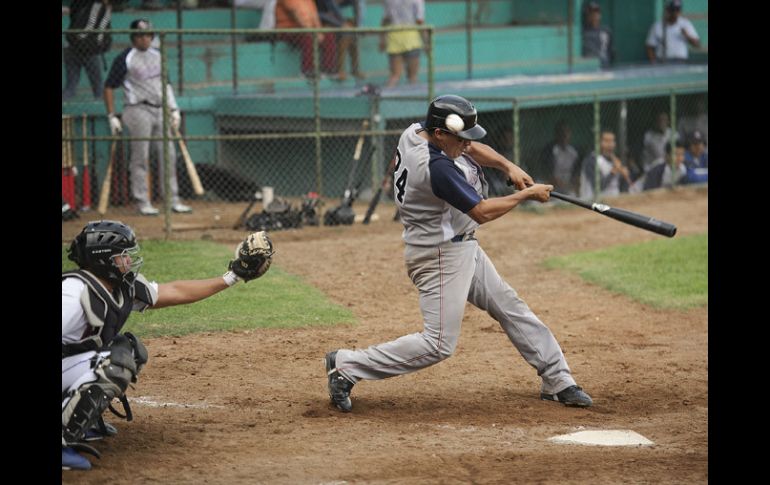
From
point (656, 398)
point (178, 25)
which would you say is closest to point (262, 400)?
point (656, 398)

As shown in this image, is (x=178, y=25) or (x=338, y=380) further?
(x=178, y=25)

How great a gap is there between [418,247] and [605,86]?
12943 mm

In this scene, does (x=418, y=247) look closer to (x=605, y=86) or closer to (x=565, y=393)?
(x=565, y=393)

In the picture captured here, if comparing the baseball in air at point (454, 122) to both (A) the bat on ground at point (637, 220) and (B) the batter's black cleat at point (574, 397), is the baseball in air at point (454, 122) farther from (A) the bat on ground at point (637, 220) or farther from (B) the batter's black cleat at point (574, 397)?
(B) the batter's black cleat at point (574, 397)

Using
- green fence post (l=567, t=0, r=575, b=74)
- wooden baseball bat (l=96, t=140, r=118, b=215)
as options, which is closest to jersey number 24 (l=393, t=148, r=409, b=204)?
wooden baseball bat (l=96, t=140, r=118, b=215)

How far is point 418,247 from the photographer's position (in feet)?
22.3

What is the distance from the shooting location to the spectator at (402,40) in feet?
57.8

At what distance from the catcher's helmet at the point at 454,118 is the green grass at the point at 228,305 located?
331 centimetres

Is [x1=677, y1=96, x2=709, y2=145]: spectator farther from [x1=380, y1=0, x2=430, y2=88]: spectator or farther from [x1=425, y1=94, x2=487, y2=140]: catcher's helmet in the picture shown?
[x1=425, y1=94, x2=487, y2=140]: catcher's helmet

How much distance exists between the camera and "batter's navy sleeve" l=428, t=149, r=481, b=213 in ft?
21.0

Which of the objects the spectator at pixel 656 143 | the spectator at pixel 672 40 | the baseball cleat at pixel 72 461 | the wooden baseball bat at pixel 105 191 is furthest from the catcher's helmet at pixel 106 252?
the spectator at pixel 672 40

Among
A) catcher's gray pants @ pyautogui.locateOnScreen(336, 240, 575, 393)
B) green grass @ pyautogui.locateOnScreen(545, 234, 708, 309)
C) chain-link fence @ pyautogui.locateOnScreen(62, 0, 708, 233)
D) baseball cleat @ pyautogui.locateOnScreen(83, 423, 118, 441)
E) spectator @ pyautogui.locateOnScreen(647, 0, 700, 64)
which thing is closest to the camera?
baseball cleat @ pyautogui.locateOnScreen(83, 423, 118, 441)

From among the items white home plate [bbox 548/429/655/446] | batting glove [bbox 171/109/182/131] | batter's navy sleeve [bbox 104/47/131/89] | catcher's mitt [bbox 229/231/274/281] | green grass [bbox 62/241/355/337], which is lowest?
white home plate [bbox 548/429/655/446]

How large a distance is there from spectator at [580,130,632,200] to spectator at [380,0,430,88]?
11.0 feet
